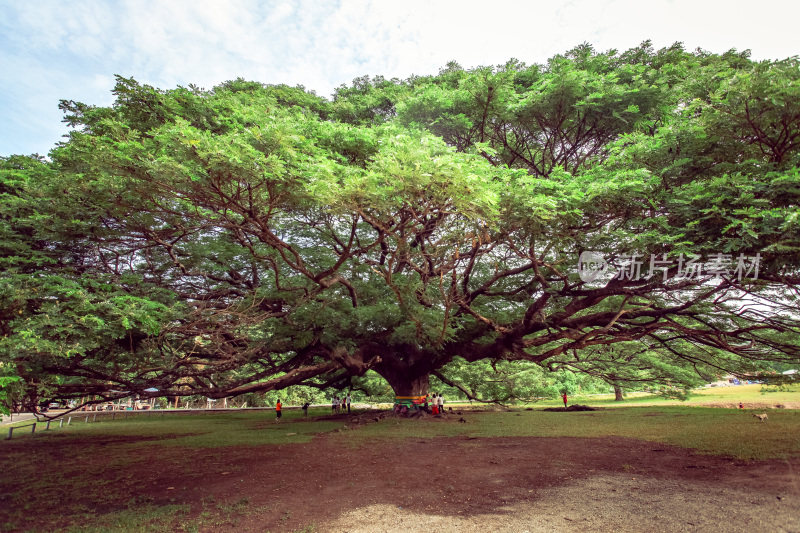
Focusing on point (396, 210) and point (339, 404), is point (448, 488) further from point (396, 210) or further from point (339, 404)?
point (339, 404)

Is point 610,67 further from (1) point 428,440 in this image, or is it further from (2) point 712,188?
(1) point 428,440

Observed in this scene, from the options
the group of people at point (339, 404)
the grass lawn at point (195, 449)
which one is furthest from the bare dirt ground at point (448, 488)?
the group of people at point (339, 404)

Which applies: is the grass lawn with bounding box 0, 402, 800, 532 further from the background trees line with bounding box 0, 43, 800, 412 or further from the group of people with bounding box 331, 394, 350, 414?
the group of people with bounding box 331, 394, 350, 414

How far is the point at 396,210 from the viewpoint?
18.8 feet

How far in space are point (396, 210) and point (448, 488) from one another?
11.9 ft

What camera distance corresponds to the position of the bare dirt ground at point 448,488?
12.5ft

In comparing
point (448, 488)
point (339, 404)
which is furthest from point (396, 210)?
point (339, 404)

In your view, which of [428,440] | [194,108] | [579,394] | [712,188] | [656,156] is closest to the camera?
[712,188]

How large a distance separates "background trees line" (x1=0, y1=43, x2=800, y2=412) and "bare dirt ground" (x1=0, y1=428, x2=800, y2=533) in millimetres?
1699

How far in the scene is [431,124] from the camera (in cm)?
804

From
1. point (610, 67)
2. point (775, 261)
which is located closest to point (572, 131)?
point (610, 67)

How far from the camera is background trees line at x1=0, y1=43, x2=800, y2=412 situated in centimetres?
480

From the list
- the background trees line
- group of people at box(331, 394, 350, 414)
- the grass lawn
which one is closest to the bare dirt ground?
the grass lawn

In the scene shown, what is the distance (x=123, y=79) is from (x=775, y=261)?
9273mm
